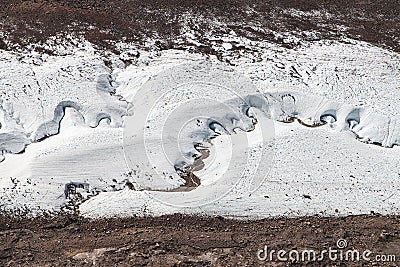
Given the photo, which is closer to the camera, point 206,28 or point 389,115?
point 389,115

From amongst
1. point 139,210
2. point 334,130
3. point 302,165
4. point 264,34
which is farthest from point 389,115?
point 139,210

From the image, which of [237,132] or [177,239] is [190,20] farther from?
[177,239]

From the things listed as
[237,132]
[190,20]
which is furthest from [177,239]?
[190,20]

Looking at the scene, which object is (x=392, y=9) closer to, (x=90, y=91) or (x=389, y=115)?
(x=389, y=115)

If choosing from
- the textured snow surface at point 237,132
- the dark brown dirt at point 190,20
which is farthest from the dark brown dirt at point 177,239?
the dark brown dirt at point 190,20

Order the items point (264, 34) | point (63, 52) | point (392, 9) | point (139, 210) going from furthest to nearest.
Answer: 1. point (392, 9)
2. point (264, 34)
3. point (63, 52)
4. point (139, 210)

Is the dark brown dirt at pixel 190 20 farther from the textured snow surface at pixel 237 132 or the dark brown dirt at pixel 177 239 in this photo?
the dark brown dirt at pixel 177 239
